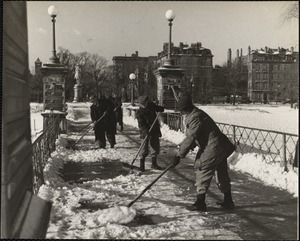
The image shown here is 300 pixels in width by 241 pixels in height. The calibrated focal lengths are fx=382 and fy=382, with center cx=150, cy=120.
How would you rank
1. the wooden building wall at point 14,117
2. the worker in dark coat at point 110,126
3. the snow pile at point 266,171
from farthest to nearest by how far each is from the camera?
the worker in dark coat at point 110,126 → the snow pile at point 266,171 → the wooden building wall at point 14,117

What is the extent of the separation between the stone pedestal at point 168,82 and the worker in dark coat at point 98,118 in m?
4.60

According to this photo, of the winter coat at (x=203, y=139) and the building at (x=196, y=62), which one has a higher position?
the building at (x=196, y=62)

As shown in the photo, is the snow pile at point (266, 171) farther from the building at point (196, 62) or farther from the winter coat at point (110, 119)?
the building at point (196, 62)

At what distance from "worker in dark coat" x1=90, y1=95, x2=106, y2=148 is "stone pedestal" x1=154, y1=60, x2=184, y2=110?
15.1 feet

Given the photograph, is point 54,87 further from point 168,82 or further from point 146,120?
point 146,120

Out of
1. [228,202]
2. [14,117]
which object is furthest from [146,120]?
[14,117]

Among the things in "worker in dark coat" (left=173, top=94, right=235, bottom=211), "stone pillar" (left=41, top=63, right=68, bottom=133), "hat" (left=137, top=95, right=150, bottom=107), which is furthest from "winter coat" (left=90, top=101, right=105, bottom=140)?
"worker in dark coat" (left=173, top=94, right=235, bottom=211)

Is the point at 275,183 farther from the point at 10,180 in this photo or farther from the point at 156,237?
the point at 10,180

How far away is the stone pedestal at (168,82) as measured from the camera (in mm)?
15945

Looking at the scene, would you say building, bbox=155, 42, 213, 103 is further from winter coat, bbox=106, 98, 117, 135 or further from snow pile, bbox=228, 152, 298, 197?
snow pile, bbox=228, 152, 298, 197

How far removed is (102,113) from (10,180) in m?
8.97

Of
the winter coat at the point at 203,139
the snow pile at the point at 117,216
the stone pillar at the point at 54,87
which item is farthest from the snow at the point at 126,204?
the stone pillar at the point at 54,87

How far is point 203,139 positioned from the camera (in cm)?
545

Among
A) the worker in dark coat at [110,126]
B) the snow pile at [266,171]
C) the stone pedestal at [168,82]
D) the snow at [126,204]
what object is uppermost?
the stone pedestal at [168,82]
